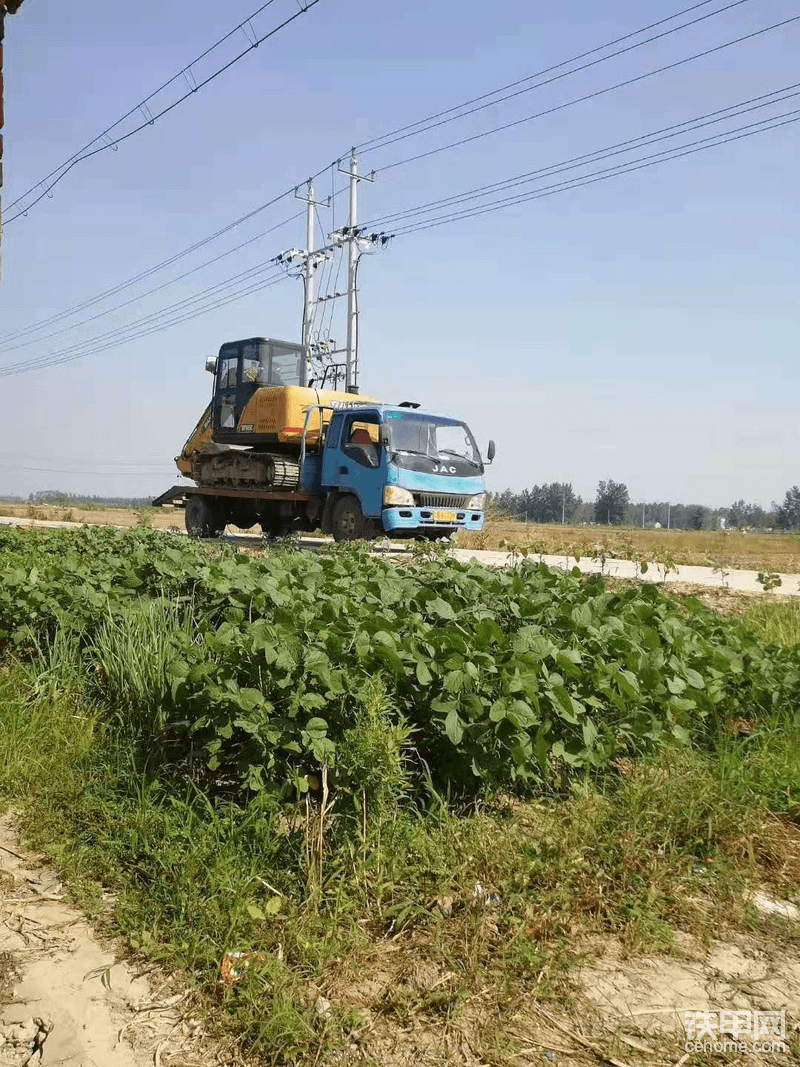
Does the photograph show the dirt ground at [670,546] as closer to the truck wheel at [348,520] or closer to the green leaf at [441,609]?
the truck wheel at [348,520]

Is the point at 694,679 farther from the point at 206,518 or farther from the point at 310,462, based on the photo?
the point at 206,518

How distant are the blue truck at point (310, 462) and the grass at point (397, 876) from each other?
1036cm

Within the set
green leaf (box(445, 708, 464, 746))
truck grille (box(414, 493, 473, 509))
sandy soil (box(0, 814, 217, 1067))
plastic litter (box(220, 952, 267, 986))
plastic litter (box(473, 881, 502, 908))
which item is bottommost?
sandy soil (box(0, 814, 217, 1067))

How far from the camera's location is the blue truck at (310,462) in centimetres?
→ 1398

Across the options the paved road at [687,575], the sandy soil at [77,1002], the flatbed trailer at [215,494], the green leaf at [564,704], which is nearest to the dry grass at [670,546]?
the paved road at [687,575]

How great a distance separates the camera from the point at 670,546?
1769cm

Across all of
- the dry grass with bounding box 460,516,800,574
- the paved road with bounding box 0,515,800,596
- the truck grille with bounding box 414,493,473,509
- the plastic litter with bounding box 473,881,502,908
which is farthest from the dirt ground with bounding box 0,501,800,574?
the plastic litter with bounding box 473,881,502,908

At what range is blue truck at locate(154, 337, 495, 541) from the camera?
14.0 m

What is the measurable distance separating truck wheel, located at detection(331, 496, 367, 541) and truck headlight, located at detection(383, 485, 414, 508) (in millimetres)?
811

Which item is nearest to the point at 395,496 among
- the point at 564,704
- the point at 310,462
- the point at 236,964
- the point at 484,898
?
the point at 310,462

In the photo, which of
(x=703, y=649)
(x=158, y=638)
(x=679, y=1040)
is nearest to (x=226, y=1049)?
(x=679, y=1040)

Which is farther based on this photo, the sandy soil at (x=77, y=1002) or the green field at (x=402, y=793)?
the green field at (x=402, y=793)

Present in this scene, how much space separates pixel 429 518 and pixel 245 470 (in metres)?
4.34

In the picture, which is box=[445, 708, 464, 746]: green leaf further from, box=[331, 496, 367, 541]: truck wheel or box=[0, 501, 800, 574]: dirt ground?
box=[331, 496, 367, 541]: truck wheel
